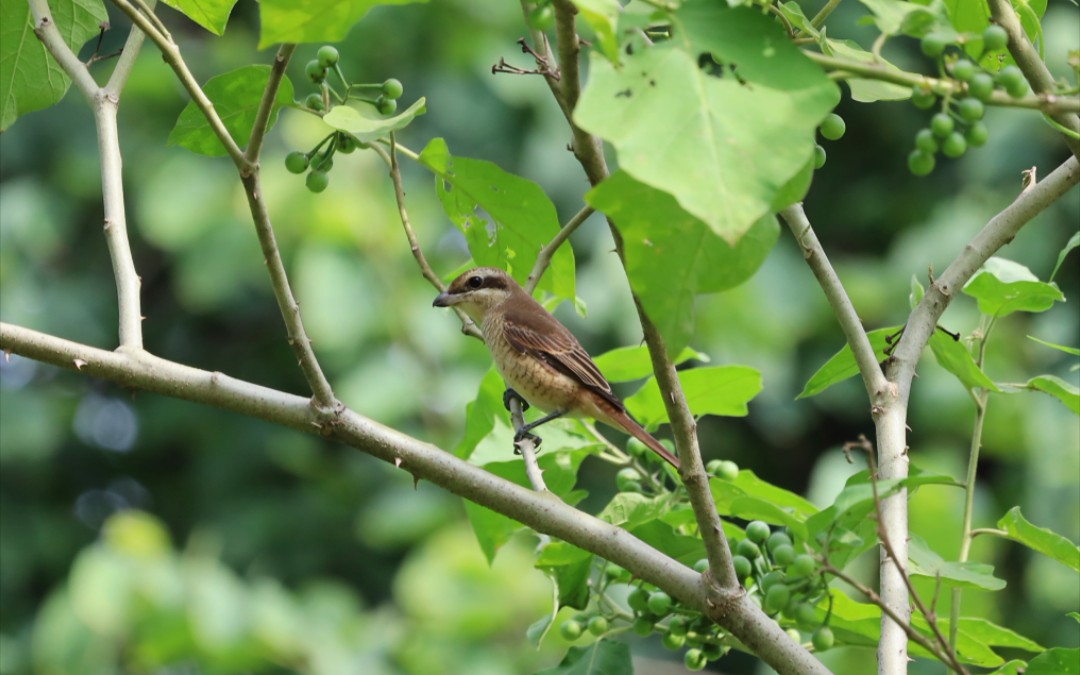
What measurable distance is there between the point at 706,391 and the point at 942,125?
1.02 metres

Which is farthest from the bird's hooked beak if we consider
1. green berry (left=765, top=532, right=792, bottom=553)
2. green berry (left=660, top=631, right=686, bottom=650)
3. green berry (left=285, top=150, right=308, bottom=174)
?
green berry (left=765, top=532, right=792, bottom=553)

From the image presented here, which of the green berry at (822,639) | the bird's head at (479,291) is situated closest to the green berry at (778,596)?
the green berry at (822,639)

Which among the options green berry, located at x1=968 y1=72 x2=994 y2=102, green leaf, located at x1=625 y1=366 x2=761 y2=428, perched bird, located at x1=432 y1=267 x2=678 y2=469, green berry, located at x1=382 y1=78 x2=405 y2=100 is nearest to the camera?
green berry, located at x1=968 y1=72 x2=994 y2=102

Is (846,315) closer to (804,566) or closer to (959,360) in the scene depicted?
(959,360)

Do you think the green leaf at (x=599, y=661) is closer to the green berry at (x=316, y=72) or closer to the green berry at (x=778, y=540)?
the green berry at (x=778, y=540)

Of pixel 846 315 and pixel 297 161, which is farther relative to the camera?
pixel 297 161

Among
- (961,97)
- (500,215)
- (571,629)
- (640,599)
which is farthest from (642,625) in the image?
(961,97)

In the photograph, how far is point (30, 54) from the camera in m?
2.39

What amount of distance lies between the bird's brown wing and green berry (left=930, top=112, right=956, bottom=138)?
205 centimetres

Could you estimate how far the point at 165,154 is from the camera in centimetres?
882

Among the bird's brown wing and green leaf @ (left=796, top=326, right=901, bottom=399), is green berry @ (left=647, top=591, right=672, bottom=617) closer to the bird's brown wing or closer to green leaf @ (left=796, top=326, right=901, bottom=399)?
green leaf @ (left=796, top=326, right=901, bottom=399)

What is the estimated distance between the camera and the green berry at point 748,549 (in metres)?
2.14

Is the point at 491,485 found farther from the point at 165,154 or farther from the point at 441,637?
the point at 165,154

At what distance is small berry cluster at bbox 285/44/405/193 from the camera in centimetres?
221
